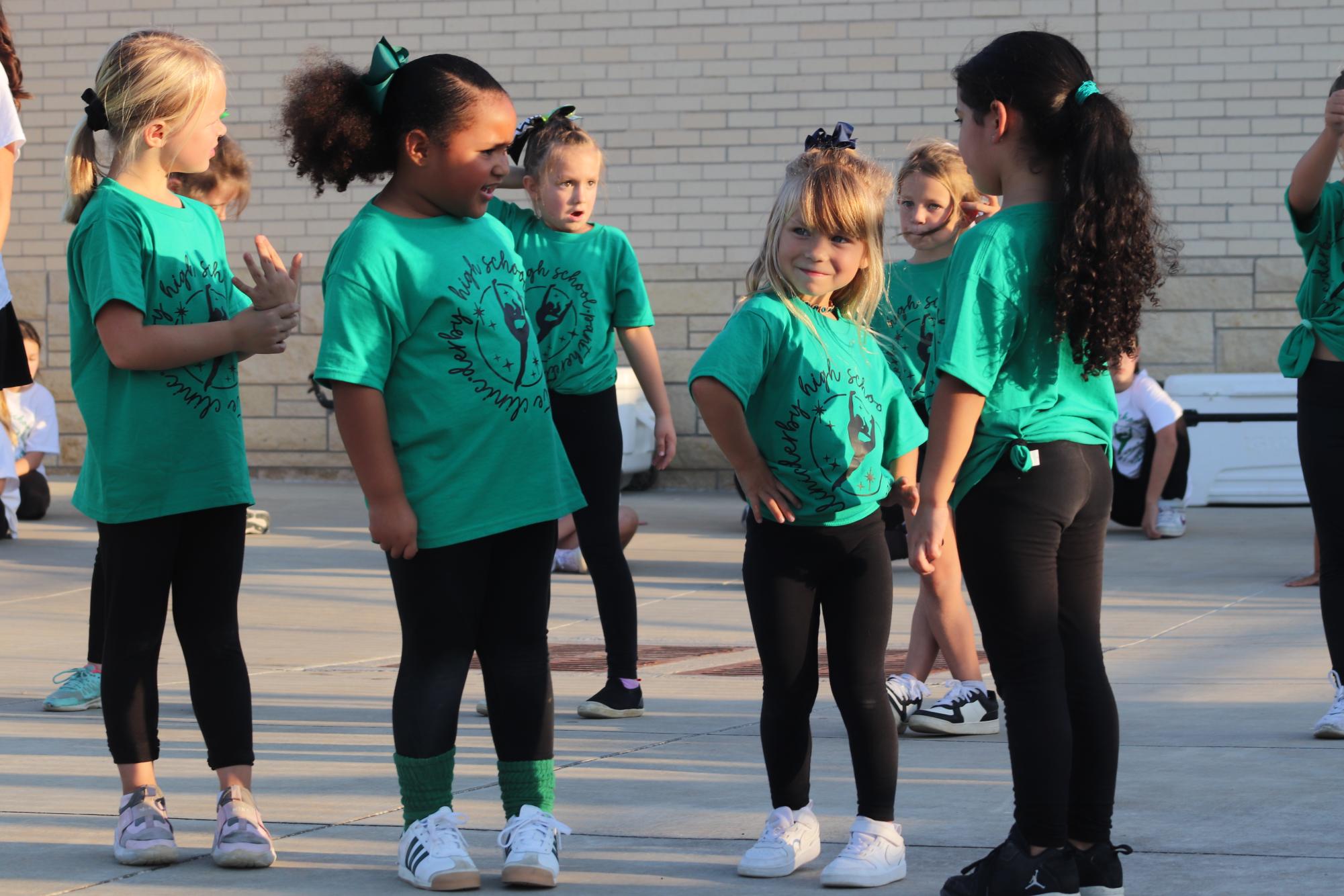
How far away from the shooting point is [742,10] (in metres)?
14.2

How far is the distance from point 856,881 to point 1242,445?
9.70 metres

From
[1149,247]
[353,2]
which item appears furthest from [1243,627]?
[353,2]

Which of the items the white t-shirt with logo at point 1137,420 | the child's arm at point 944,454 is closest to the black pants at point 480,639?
the child's arm at point 944,454

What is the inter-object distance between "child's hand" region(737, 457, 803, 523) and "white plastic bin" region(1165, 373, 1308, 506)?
9.31 meters

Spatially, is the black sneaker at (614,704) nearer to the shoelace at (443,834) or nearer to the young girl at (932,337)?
the young girl at (932,337)

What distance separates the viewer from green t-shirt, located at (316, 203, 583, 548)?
3334mm

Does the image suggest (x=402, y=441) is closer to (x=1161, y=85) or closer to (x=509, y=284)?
(x=509, y=284)

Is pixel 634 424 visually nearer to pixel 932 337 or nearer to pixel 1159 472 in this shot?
pixel 1159 472

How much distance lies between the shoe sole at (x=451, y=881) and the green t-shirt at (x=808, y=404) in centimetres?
98

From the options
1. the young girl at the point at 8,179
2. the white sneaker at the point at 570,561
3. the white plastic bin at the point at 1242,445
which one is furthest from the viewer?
the white plastic bin at the point at 1242,445

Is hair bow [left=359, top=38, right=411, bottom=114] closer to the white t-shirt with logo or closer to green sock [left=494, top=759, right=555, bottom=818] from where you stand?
green sock [left=494, top=759, right=555, bottom=818]

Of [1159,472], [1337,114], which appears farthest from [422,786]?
[1159,472]

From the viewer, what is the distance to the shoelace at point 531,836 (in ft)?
11.1

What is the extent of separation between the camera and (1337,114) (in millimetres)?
4547
